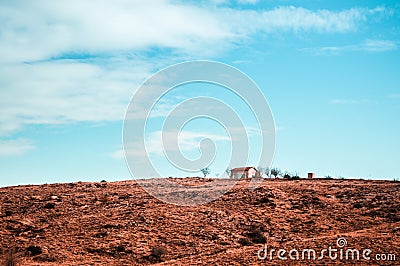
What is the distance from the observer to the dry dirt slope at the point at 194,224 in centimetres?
2664

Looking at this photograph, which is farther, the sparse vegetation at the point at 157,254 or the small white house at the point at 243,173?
the small white house at the point at 243,173

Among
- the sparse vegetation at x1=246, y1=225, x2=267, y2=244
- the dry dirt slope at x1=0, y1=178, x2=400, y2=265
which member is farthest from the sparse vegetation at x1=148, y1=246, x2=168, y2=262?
the sparse vegetation at x1=246, y1=225, x2=267, y2=244

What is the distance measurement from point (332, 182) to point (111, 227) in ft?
66.2

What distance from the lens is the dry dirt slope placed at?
2664 centimetres

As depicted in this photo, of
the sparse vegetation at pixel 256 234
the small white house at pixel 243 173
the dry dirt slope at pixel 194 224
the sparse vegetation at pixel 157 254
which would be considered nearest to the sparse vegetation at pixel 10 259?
the dry dirt slope at pixel 194 224

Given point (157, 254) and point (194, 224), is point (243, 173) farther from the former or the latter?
point (157, 254)

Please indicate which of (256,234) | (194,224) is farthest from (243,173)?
(256,234)

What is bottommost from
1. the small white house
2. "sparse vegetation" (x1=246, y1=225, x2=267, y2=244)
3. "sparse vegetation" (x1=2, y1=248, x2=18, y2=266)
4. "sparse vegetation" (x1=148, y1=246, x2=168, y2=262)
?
"sparse vegetation" (x1=2, y1=248, x2=18, y2=266)

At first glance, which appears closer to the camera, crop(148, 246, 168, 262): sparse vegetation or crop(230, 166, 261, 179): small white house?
crop(148, 246, 168, 262): sparse vegetation

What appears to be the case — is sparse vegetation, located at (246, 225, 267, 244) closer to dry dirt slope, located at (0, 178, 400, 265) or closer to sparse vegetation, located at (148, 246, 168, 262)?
dry dirt slope, located at (0, 178, 400, 265)

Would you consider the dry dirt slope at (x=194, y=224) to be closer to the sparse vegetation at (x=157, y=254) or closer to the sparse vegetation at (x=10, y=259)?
the sparse vegetation at (x=157, y=254)

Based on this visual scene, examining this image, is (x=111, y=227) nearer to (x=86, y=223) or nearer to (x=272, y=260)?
(x=86, y=223)

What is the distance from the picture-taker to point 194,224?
3158 cm

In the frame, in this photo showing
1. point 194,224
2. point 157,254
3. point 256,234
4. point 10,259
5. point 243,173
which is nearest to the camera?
point 10,259
